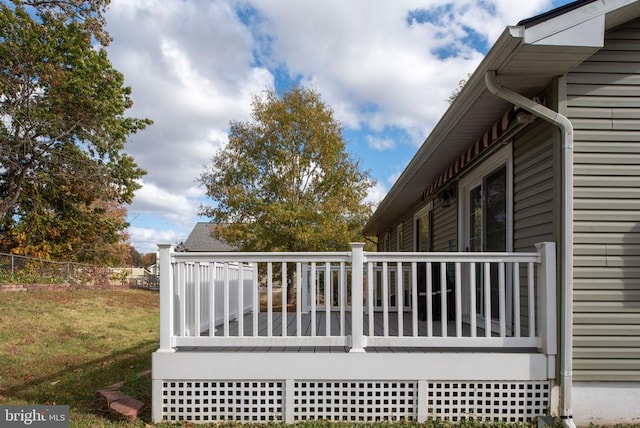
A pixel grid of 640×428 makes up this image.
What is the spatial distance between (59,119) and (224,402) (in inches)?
572

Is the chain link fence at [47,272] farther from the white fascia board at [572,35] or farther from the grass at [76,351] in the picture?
the white fascia board at [572,35]

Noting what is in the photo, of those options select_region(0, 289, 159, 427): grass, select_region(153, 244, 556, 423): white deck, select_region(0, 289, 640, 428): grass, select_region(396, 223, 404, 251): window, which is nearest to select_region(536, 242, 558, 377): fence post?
select_region(153, 244, 556, 423): white deck

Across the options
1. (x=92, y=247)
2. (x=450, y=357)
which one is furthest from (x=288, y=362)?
(x=92, y=247)

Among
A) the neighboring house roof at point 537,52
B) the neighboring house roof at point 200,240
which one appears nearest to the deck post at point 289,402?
the neighboring house roof at point 537,52

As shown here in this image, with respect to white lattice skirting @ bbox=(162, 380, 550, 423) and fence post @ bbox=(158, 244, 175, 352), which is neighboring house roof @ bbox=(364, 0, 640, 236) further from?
fence post @ bbox=(158, 244, 175, 352)

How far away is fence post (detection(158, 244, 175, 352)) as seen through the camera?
3.71 meters

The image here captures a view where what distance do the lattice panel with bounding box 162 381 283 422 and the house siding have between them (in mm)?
2380

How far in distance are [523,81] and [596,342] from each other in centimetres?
211

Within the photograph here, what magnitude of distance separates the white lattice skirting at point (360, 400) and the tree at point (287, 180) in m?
11.1

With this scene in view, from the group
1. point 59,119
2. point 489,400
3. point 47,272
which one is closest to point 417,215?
point 489,400

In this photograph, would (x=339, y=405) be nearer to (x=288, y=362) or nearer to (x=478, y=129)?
(x=288, y=362)

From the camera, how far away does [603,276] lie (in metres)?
3.50

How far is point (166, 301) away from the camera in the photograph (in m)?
3.73

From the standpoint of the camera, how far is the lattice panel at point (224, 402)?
3.67 metres
